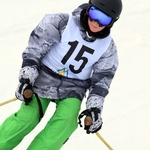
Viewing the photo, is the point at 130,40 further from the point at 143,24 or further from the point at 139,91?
the point at 139,91

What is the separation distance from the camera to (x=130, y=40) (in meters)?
4.57

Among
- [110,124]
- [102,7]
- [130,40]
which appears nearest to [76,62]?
[102,7]

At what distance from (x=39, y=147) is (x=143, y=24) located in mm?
2630

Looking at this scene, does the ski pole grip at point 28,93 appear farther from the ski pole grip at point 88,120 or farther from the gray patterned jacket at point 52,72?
the ski pole grip at point 88,120

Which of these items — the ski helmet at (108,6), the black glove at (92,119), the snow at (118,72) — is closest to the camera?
the ski helmet at (108,6)

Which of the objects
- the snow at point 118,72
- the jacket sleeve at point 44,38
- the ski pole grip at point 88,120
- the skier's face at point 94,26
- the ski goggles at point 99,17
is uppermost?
the ski goggles at point 99,17

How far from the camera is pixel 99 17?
8.25ft

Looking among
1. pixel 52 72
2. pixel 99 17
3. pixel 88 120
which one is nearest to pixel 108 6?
pixel 99 17

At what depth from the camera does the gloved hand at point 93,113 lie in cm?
261

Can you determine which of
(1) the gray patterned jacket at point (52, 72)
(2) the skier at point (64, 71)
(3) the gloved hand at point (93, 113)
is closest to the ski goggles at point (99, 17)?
(2) the skier at point (64, 71)

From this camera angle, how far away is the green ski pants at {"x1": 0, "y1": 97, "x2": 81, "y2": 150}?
8.45 ft

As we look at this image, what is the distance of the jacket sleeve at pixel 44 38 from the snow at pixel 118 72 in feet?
2.81

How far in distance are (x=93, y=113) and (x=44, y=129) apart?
27 centimetres

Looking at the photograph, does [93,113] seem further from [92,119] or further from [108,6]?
[108,6]
